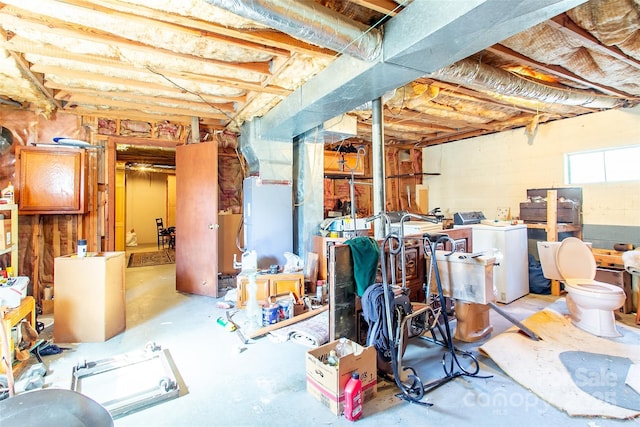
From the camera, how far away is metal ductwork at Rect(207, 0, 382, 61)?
1737 mm

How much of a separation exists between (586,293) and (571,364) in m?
0.98

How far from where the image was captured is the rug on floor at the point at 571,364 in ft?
6.56

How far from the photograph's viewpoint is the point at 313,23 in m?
1.92

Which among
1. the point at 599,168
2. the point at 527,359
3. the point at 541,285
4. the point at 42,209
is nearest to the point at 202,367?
the point at 527,359

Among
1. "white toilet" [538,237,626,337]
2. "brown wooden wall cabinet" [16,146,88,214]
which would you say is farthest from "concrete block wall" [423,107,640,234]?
"brown wooden wall cabinet" [16,146,88,214]

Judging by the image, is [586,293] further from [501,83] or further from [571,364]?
[501,83]

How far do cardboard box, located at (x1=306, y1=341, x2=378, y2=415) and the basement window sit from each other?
15.0ft

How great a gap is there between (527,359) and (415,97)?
2778 millimetres

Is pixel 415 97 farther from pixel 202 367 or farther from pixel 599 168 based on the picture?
pixel 202 367

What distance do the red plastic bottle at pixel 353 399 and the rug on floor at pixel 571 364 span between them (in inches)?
49.0

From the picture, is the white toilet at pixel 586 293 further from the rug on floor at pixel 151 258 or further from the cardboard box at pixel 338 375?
the rug on floor at pixel 151 258

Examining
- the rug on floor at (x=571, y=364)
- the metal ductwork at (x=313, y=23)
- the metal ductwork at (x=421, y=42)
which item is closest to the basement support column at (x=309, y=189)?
the metal ductwork at (x=421, y=42)

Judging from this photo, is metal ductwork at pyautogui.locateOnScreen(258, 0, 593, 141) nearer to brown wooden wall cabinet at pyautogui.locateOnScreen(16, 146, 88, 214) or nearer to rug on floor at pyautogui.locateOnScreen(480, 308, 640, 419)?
rug on floor at pyautogui.locateOnScreen(480, 308, 640, 419)

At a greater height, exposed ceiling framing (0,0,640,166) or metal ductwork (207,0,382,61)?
exposed ceiling framing (0,0,640,166)
